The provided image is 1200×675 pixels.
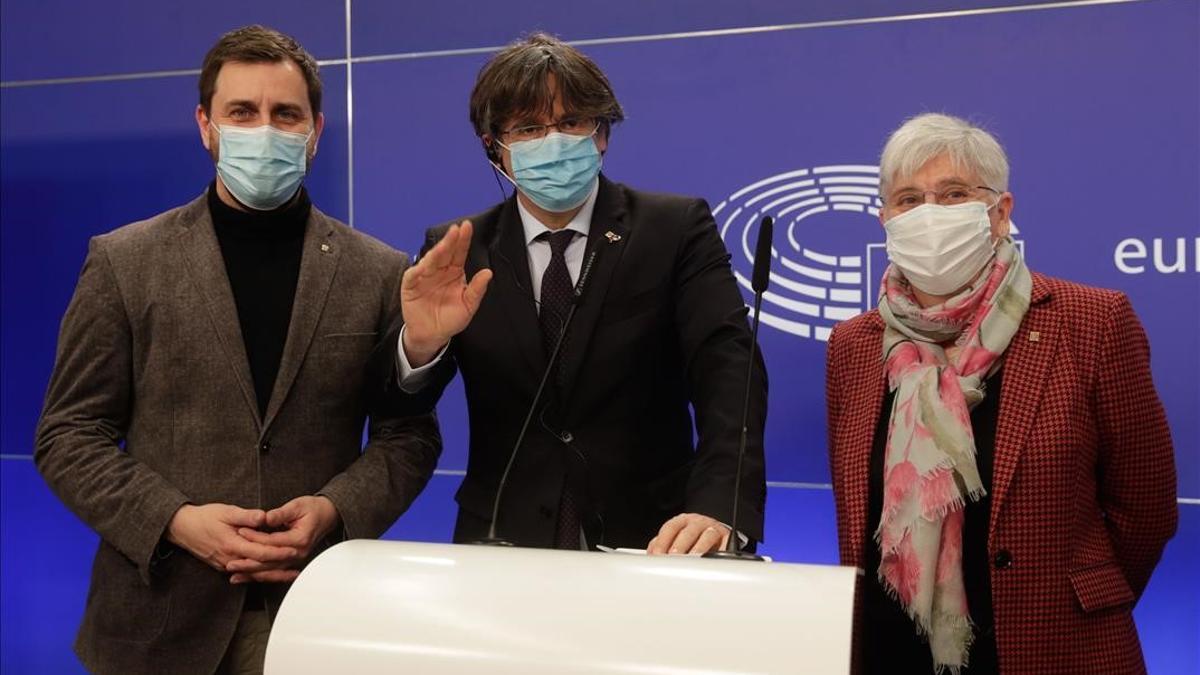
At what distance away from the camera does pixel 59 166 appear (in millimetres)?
4430

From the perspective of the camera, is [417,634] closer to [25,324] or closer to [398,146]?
[398,146]

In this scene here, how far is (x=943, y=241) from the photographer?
2154 millimetres

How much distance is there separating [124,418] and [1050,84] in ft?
8.06

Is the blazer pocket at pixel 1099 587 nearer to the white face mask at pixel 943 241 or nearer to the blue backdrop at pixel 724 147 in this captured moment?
the white face mask at pixel 943 241

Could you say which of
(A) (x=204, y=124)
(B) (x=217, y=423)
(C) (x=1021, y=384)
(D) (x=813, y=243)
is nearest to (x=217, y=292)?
(B) (x=217, y=423)

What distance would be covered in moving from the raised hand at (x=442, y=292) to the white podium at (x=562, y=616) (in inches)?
20.0

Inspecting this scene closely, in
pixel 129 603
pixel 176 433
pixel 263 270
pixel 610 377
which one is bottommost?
pixel 129 603

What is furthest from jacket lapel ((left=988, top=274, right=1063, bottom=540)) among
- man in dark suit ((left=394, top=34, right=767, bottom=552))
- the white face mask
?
man in dark suit ((left=394, top=34, right=767, bottom=552))

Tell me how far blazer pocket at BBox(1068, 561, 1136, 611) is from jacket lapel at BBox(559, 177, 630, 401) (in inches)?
32.8

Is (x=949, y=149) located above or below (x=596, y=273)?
above

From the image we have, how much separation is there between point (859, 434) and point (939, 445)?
173mm

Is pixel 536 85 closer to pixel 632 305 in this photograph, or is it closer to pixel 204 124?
pixel 632 305

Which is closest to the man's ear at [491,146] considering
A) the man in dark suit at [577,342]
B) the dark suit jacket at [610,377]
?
the man in dark suit at [577,342]

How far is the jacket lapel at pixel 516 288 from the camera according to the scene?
6.78ft
